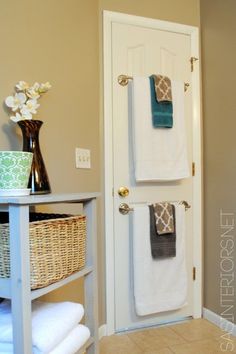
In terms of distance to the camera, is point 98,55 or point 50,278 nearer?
point 50,278

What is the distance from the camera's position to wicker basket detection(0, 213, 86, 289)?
988mm

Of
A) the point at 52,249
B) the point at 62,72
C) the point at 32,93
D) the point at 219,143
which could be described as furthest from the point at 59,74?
the point at 219,143

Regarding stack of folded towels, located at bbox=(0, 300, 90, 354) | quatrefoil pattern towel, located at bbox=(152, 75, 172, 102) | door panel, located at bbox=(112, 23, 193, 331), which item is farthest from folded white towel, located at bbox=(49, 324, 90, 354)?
quatrefoil pattern towel, located at bbox=(152, 75, 172, 102)

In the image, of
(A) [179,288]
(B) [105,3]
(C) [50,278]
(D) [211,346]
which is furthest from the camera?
(A) [179,288]

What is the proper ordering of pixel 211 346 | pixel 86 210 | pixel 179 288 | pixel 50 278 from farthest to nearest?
pixel 179 288
pixel 211 346
pixel 86 210
pixel 50 278

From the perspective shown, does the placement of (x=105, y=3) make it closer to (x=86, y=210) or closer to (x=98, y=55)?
(x=98, y=55)

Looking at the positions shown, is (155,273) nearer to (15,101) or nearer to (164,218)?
(164,218)

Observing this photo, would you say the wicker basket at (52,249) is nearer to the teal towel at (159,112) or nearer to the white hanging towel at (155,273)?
the white hanging towel at (155,273)

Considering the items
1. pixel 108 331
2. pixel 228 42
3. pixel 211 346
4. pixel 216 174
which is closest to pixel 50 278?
pixel 108 331

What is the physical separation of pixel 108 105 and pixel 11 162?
45.5 inches

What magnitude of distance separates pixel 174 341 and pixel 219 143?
136 cm

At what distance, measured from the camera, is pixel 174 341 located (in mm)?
2059

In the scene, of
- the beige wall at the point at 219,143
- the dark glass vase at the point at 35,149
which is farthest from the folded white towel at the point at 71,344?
the beige wall at the point at 219,143

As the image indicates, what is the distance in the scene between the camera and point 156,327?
7.36 feet
